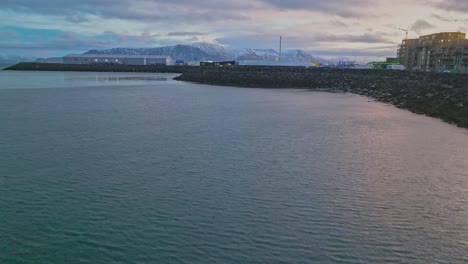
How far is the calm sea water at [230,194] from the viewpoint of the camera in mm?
6887

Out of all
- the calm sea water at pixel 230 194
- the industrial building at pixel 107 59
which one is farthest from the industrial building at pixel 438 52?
the industrial building at pixel 107 59

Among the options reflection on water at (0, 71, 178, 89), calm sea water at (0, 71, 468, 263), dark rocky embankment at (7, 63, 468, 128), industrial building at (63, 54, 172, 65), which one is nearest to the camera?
calm sea water at (0, 71, 468, 263)

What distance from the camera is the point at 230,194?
31.6ft

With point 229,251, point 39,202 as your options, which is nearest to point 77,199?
point 39,202

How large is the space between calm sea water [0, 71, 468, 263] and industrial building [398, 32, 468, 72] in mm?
74077

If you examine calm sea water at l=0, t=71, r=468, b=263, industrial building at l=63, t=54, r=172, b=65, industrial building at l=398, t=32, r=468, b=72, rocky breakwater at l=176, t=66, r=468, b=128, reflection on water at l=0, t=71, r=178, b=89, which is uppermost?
industrial building at l=398, t=32, r=468, b=72

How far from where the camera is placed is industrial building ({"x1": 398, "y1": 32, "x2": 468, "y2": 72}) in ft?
274

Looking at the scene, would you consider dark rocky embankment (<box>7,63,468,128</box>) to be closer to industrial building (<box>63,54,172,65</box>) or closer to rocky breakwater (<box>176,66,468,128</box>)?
rocky breakwater (<box>176,66,468,128</box>)

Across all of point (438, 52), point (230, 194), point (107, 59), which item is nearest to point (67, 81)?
point (230, 194)

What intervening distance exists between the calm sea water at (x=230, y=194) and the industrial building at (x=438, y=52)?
74077mm

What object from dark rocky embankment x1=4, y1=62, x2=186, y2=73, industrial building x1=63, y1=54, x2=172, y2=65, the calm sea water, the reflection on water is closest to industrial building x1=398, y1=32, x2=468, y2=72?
the reflection on water

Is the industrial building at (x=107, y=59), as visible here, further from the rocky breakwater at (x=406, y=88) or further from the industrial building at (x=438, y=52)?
the industrial building at (x=438, y=52)

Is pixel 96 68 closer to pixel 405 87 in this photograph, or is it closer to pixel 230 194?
pixel 405 87

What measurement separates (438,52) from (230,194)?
9799 cm
